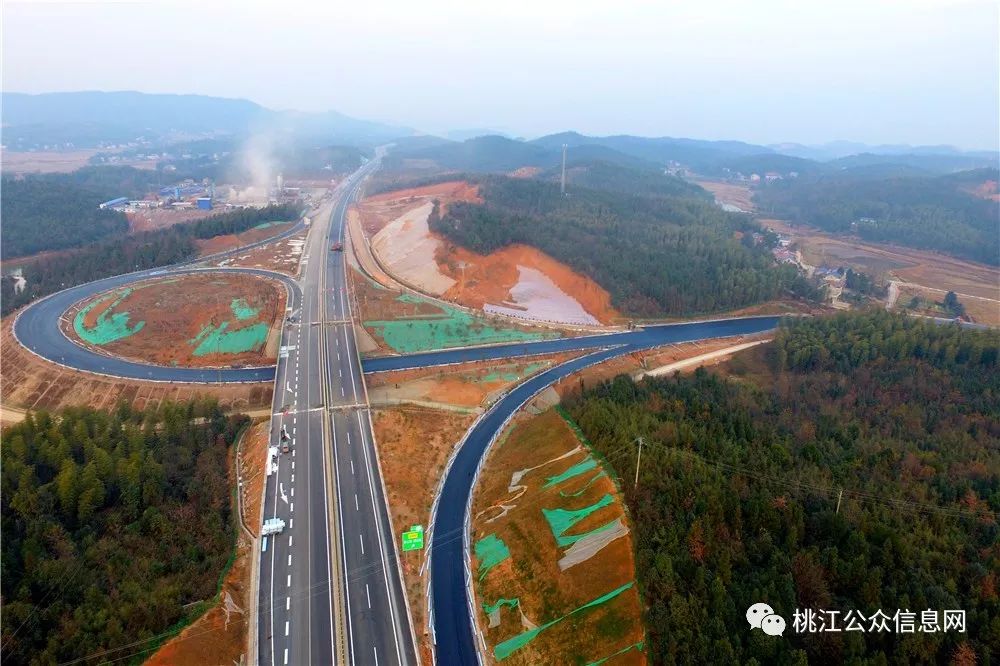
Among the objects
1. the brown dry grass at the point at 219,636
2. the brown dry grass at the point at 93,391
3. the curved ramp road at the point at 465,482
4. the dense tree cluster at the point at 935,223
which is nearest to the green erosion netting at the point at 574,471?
the curved ramp road at the point at 465,482

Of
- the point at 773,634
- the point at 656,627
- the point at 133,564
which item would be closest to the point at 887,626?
the point at 773,634

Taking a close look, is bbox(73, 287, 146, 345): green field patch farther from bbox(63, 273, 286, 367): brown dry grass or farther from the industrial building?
the industrial building

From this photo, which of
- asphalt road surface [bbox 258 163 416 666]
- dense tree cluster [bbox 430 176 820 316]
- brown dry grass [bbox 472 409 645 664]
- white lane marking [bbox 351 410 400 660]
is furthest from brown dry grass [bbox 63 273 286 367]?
brown dry grass [bbox 472 409 645 664]

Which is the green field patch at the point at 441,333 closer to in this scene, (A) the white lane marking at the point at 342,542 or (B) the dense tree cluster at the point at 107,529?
(A) the white lane marking at the point at 342,542

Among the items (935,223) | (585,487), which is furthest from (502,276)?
(935,223)

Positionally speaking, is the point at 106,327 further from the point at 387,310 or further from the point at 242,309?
the point at 387,310
